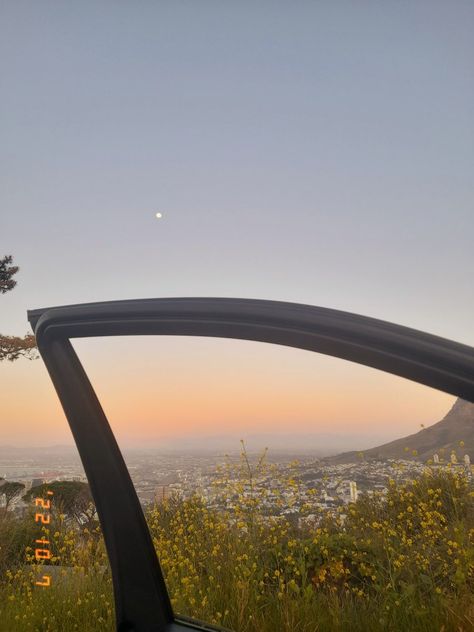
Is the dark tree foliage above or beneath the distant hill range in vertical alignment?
above

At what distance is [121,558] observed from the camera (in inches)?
54.4

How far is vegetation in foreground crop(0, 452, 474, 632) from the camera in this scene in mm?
3627

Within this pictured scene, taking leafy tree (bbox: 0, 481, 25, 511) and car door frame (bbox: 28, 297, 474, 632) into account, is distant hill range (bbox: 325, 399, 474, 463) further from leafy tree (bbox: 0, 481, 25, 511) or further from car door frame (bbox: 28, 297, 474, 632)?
leafy tree (bbox: 0, 481, 25, 511)

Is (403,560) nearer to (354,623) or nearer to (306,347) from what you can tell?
(354,623)

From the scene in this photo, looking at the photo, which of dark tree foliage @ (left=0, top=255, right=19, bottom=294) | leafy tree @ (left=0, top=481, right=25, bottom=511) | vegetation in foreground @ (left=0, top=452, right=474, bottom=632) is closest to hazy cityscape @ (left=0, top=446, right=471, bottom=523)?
vegetation in foreground @ (left=0, top=452, right=474, bottom=632)

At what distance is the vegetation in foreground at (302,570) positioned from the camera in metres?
3.63

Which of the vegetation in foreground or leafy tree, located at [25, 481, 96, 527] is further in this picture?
leafy tree, located at [25, 481, 96, 527]

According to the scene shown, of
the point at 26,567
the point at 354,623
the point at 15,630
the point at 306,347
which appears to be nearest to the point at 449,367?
the point at 306,347

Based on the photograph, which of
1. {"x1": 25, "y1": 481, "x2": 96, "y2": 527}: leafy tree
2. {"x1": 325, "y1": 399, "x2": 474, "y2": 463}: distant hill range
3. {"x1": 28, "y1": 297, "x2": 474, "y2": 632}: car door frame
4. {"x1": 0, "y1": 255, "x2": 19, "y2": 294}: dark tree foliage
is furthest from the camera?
{"x1": 0, "y1": 255, "x2": 19, "y2": 294}: dark tree foliage
